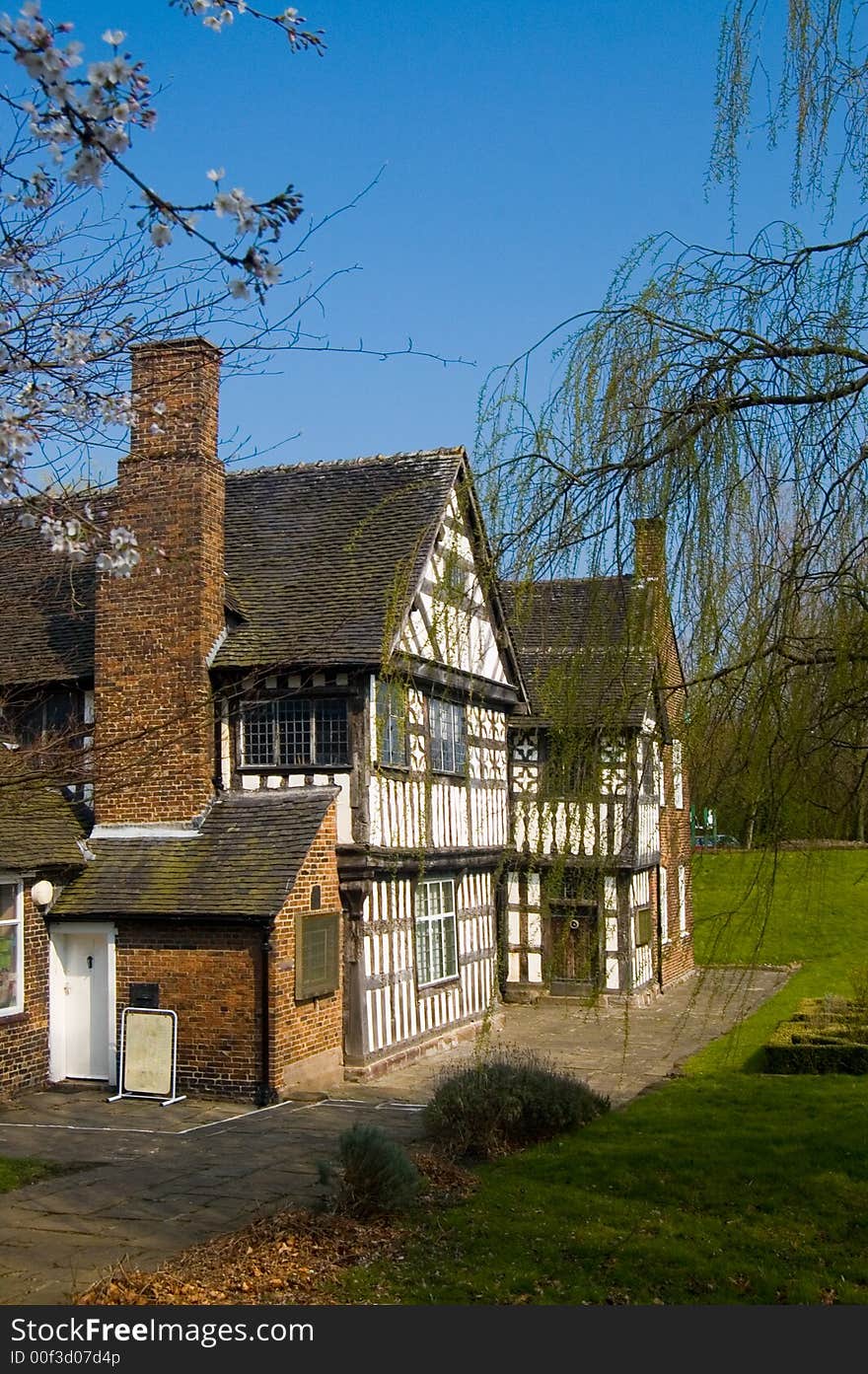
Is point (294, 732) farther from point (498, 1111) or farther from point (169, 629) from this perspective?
point (498, 1111)

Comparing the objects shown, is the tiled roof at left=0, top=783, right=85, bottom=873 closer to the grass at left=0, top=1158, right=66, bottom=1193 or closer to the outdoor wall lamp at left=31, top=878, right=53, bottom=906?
the outdoor wall lamp at left=31, top=878, right=53, bottom=906

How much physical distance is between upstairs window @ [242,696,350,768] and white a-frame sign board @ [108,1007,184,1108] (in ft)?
10.9

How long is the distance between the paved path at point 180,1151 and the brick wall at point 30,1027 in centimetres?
28

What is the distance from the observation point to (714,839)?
6.17 m

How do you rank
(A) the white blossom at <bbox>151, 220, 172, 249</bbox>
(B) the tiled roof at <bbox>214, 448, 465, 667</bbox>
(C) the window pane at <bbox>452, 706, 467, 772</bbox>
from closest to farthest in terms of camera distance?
(A) the white blossom at <bbox>151, 220, 172, 249</bbox> → (B) the tiled roof at <bbox>214, 448, 465, 667</bbox> → (C) the window pane at <bbox>452, 706, 467, 772</bbox>

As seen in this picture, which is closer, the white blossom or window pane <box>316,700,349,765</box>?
the white blossom

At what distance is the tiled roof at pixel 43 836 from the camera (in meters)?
14.8

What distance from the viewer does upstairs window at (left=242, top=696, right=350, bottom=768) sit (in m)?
15.9

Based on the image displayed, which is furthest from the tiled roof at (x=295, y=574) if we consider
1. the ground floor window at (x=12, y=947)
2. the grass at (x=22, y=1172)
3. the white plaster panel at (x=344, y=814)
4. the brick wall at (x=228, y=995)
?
the grass at (x=22, y=1172)

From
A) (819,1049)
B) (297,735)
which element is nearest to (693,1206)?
(819,1049)

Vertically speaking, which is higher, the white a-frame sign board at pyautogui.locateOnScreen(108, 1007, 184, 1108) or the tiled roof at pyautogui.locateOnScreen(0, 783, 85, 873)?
the tiled roof at pyautogui.locateOnScreen(0, 783, 85, 873)

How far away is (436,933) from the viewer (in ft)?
60.4

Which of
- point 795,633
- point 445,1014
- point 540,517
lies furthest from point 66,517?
point 445,1014

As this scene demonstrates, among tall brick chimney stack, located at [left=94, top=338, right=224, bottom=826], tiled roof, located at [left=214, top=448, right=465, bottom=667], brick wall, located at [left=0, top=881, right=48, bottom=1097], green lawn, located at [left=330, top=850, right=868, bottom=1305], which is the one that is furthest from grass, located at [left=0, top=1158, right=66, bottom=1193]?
tiled roof, located at [left=214, top=448, right=465, bottom=667]
